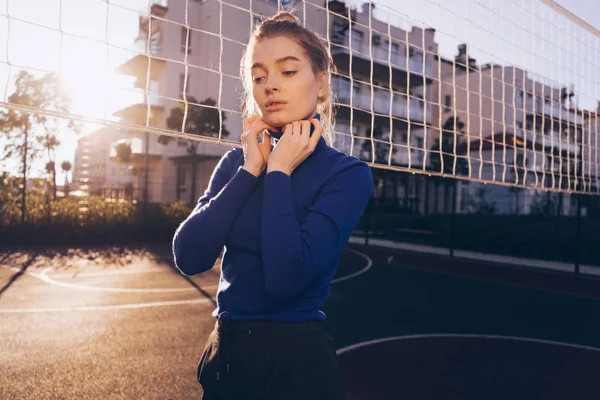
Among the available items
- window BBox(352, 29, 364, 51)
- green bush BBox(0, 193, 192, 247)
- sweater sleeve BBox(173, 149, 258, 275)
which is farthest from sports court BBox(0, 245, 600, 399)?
window BBox(352, 29, 364, 51)

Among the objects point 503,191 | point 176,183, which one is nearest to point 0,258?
point 176,183

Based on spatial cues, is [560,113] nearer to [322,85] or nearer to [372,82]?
[372,82]

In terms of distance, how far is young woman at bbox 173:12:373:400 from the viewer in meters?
1.24

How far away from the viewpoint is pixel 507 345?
17.4 feet

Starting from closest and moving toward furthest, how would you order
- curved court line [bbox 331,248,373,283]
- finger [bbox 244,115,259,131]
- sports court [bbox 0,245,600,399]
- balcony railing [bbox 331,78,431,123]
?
finger [bbox 244,115,259,131], sports court [bbox 0,245,600,399], curved court line [bbox 331,248,373,283], balcony railing [bbox 331,78,431,123]

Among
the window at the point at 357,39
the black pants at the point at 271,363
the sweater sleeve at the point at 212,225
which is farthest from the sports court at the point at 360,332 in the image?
the window at the point at 357,39

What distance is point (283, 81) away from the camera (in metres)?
1.39

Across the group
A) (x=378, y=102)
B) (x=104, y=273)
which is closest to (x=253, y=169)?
(x=104, y=273)

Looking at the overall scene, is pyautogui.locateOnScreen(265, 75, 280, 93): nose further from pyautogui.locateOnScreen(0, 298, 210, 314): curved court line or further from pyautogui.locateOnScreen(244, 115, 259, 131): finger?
pyautogui.locateOnScreen(0, 298, 210, 314): curved court line

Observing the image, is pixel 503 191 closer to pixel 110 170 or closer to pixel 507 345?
pixel 507 345

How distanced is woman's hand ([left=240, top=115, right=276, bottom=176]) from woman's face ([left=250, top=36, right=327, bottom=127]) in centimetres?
4

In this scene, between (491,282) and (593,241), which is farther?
(593,241)

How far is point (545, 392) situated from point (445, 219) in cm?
1274

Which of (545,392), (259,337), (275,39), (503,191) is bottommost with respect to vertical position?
(545,392)
